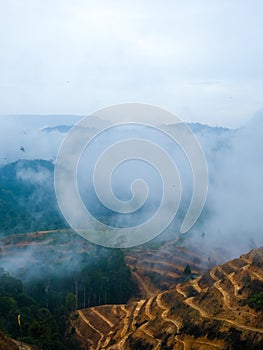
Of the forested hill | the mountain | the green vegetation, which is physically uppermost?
the forested hill

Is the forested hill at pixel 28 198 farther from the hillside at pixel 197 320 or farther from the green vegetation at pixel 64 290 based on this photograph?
the hillside at pixel 197 320

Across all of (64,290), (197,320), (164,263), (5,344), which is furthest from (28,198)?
(197,320)

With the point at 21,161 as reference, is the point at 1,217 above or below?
below

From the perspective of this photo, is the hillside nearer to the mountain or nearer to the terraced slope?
the mountain

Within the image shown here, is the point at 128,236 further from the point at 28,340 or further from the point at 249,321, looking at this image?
the point at 249,321

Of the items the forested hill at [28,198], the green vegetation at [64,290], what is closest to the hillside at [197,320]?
the green vegetation at [64,290]

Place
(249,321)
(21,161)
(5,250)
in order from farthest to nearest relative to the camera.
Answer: (21,161), (5,250), (249,321)

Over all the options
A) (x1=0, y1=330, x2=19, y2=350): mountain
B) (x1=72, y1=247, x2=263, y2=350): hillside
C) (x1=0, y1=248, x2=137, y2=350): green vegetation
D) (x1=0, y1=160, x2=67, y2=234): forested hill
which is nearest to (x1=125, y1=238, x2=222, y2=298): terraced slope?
(x1=0, y1=248, x2=137, y2=350): green vegetation

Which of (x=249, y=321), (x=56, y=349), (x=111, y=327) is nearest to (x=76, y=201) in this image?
(x=111, y=327)
